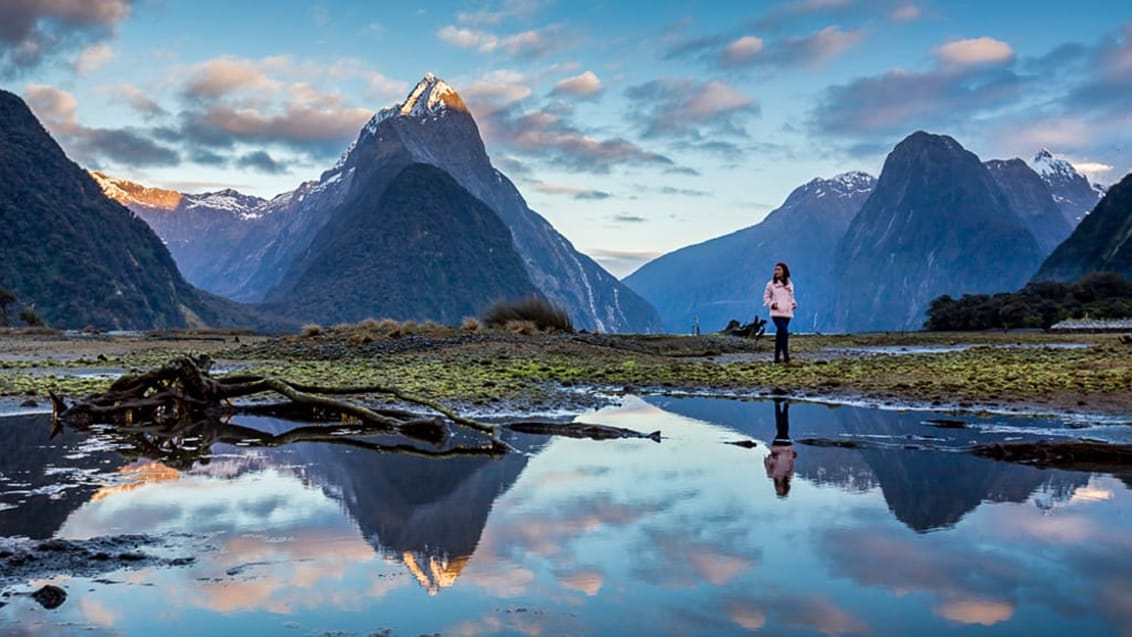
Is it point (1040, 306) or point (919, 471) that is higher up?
point (1040, 306)

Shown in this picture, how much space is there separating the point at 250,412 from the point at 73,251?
558 feet

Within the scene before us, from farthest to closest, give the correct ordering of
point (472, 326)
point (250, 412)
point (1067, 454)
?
point (472, 326)
point (250, 412)
point (1067, 454)

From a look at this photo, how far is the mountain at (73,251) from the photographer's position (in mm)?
154250

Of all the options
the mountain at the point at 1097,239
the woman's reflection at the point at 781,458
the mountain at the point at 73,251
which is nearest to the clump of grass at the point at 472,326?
the woman's reflection at the point at 781,458

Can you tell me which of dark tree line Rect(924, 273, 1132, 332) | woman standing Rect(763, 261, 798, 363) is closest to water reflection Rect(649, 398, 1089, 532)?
woman standing Rect(763, 261, 798, 363)

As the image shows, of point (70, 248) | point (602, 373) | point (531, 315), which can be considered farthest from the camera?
point (70, 248)

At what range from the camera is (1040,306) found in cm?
6481

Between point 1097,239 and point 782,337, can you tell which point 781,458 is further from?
point 1097,239

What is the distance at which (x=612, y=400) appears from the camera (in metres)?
18.5

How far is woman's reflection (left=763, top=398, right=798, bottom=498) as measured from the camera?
941 centimetres

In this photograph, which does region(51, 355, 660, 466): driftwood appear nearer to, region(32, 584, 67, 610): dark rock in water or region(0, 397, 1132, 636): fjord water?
region(0, 397, 1132, 636): fjord water

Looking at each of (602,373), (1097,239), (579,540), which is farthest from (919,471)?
(1097,239)

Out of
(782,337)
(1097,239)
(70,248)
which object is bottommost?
(782,337)

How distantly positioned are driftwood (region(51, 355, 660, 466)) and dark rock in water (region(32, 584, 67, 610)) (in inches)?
229
